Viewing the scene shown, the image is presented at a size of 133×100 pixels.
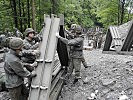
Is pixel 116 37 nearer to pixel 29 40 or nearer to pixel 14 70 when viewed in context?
pixel 29 40

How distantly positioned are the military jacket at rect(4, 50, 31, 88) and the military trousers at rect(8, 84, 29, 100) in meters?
0.15

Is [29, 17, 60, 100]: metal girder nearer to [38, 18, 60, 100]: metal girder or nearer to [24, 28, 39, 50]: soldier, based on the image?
[38, 18, 60, 100]: metal girder

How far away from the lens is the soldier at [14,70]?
406cm

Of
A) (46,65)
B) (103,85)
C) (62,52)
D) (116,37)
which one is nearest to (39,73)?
(46,65)

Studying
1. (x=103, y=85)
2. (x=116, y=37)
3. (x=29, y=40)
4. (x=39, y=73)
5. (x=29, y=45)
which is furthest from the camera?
(x=103, y=85)

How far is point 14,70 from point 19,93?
751 mm

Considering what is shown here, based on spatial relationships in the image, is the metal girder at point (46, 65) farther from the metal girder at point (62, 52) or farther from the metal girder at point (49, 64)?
the metal girder at point (62, 52)

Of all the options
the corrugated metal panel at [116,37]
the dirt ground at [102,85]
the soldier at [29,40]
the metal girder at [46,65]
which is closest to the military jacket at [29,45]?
the soldier at [29,40]

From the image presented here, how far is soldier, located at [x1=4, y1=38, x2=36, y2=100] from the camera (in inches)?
160

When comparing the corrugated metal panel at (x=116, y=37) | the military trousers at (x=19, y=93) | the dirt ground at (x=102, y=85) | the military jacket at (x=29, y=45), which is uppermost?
the corrugated metal panel at (x=116, y=37)

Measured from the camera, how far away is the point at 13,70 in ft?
13.6

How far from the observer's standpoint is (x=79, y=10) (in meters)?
52.7

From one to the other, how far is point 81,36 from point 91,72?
2248 millimetres

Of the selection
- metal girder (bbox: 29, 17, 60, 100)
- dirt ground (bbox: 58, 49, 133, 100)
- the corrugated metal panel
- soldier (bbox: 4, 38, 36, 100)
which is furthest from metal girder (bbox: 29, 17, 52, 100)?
dirt ground (bbox: 58, 49, 133, 100)
